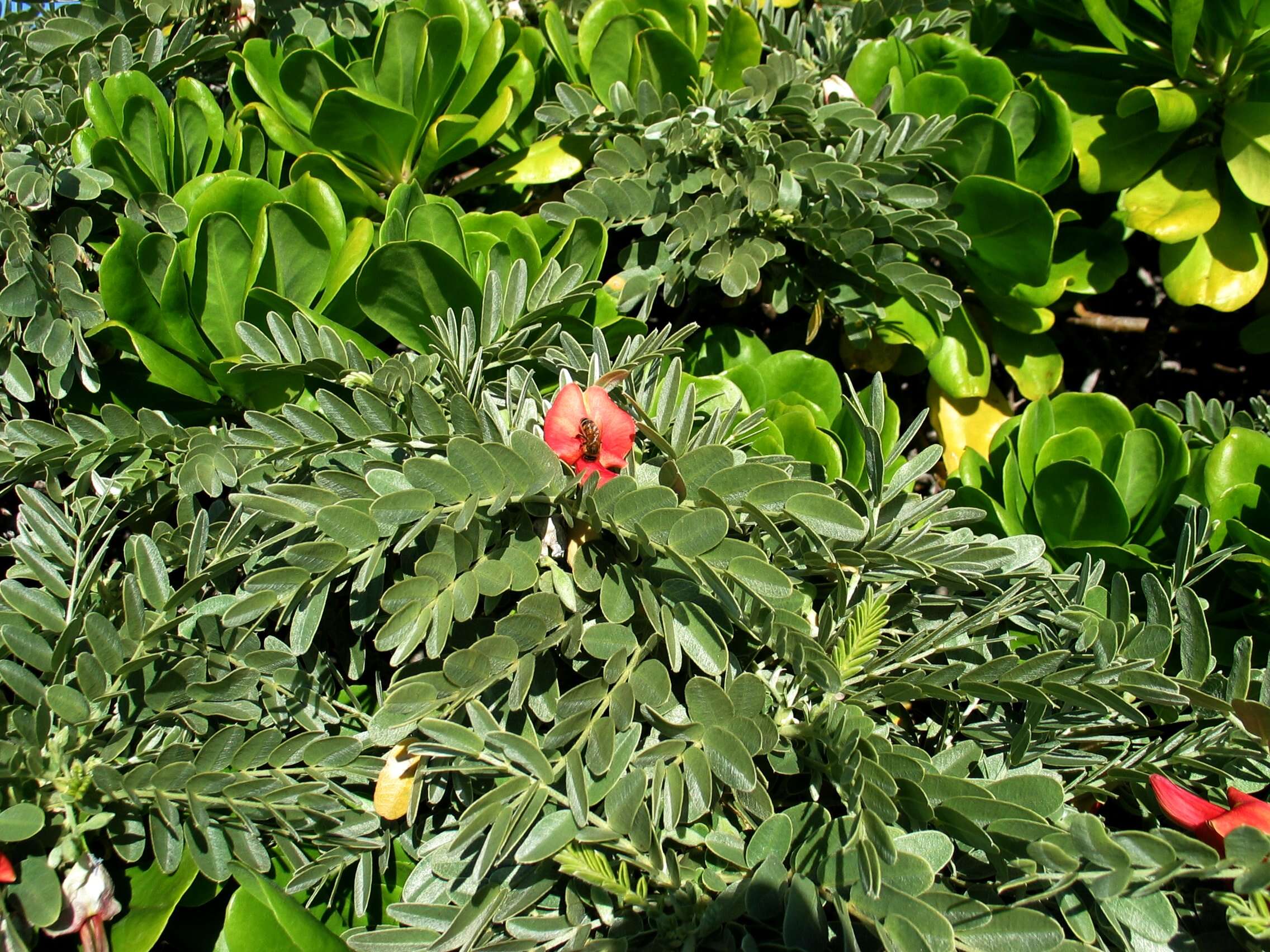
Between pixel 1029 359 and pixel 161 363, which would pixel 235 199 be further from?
pixel 1029 359

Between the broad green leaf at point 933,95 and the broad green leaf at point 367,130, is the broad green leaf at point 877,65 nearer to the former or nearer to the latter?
the broad green leaf at point 933,95

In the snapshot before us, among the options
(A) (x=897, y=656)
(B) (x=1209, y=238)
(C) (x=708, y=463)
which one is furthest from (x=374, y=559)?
(B) (x=1209, y=238)

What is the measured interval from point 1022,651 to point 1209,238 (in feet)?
2.91

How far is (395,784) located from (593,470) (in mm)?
334

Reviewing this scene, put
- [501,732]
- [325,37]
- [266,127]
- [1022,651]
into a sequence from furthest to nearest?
1. [325,37]
2. [266,127]
3. [1022,651]
4. [501,732]

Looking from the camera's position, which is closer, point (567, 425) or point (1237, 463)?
point (567, 425)

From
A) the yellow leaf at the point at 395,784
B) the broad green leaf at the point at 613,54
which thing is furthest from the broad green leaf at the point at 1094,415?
the yellow leaf at the point at 395,784

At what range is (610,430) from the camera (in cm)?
84

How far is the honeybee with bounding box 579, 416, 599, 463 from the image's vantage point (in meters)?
0.83

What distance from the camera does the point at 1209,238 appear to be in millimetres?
1439

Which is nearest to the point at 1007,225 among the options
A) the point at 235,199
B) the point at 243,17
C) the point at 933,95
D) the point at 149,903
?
the point at 933,95

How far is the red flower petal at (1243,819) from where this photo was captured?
69 cm

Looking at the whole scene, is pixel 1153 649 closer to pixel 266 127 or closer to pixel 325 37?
pixel 266 127

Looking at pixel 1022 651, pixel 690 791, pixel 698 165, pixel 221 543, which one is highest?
pixel 698 165
